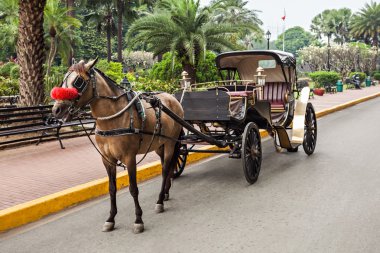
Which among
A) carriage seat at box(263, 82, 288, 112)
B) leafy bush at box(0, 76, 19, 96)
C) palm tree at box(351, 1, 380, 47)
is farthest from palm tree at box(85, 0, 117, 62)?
palm tree at box(351, 1, 380, 47)

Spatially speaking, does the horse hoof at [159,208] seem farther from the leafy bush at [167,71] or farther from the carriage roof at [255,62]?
the leafy bush at [167,71]

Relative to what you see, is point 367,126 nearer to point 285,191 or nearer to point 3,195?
point 285,191

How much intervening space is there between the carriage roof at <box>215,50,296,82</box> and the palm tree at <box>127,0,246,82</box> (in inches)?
287

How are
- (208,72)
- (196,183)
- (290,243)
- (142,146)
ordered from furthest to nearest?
(208,72)
(196,183)
(142,146)
(290,243)

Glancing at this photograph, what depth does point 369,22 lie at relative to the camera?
74438mm

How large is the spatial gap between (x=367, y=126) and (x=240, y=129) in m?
8.04

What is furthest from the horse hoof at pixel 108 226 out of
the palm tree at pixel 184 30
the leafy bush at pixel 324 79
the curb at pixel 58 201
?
the leafy bush at pixel 324 79

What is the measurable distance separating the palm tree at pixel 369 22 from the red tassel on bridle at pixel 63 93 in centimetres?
7877

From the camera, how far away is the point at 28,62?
11461mm

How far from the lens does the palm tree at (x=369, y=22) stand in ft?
244

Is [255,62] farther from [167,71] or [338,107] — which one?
[338,107]

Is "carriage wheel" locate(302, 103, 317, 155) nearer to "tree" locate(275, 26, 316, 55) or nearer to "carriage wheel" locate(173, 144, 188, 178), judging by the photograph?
"carriage wheel" locate(173, 144, 188, 178)

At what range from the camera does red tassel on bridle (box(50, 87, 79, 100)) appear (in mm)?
4316

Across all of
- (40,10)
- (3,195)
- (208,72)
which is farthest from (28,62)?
(208,72)
